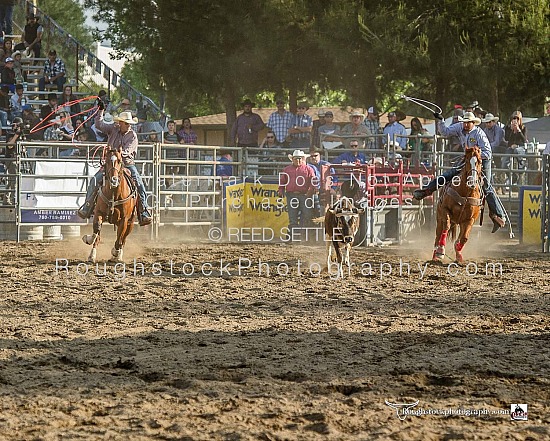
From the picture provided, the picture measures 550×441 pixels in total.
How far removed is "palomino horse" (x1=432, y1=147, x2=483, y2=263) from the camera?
40.5ft

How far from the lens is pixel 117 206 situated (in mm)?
12570

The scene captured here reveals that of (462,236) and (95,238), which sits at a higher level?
(462,236)

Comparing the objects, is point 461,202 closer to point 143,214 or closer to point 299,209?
point 143,214

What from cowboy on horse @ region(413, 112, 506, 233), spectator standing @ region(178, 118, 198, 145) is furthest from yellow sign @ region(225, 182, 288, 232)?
cowboy on horse @ region(413, 112, 506, 233)

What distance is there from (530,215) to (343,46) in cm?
698

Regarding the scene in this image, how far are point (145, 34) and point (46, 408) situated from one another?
70.2 feet

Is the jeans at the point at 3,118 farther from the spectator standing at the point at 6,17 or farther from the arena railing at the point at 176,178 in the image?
the spectator standing at the point at 6,17

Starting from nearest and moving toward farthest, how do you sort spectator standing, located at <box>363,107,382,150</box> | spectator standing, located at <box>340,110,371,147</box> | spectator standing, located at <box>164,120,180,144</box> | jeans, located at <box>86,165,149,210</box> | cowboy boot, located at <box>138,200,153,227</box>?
jeans, located at <box>86,165,149,210</box>
cowboy boot, located at <box>138,200,153,227</box>
spectator standing, located at <box>340,110,371,147</box>
spectator standing, located at <box>363,107,382,150</box>
spectator standing, located at <box>164,120,180,144</box>

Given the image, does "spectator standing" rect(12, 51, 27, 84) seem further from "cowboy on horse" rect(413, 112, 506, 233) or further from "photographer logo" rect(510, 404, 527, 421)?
"photographer logo" rect(510, 404, 527, 421)

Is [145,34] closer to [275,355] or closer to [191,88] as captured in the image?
[191,88]

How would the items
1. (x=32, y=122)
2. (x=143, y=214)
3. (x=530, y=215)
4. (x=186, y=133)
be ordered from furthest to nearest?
(x=32, y=122), (x=186, y=133), (x=530, y=215), (x=143, y=214)

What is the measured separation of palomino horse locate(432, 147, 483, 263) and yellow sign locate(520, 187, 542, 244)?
4013mm

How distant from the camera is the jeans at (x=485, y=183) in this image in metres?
12.7

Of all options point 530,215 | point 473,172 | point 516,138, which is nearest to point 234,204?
point 530,215
